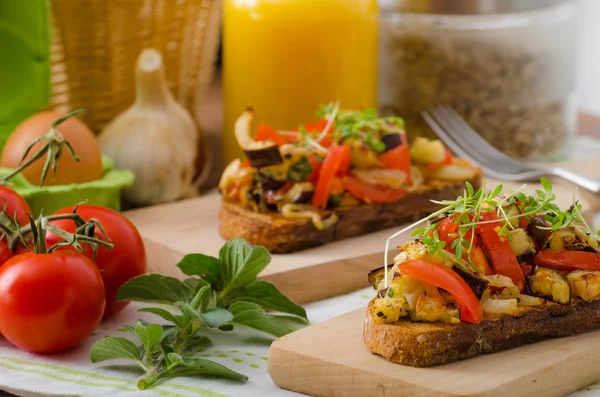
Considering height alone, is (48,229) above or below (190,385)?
above

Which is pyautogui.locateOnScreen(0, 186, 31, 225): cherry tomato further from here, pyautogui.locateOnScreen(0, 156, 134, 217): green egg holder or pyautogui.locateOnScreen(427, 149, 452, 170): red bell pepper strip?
pyautogui.locateOnScreen(427, 149, 452, 170): red bell pepper strip

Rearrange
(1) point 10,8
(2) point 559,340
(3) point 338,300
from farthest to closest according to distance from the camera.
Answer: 1. (1) point 10,8
2. (3) point 338,300
3. (2) point 559,340

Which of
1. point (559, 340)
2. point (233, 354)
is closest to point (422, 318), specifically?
point (559, 340)

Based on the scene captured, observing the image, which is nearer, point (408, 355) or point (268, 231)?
point (408, 355)

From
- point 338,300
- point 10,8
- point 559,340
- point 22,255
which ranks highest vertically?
point 10,8

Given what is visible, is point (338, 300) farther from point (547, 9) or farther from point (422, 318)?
point (547, 9)

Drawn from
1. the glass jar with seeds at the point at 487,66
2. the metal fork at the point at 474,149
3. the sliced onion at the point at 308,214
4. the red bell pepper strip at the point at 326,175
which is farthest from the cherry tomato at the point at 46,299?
the glass jar with seeds at the point at 487,66

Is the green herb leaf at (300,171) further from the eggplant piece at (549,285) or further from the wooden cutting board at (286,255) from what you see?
the eggplant piece at (549,285)
